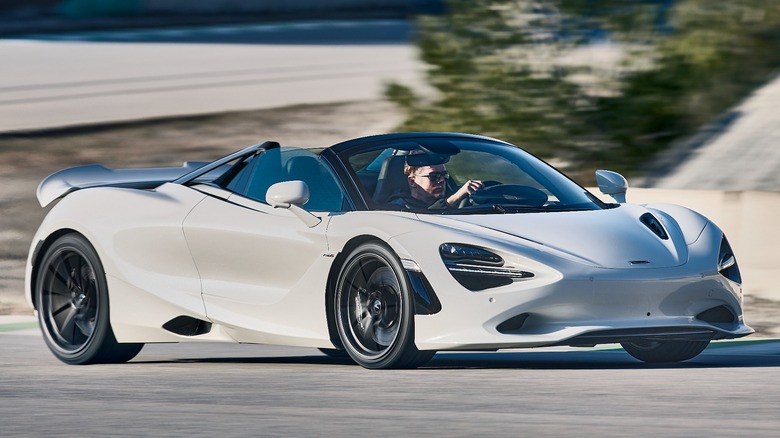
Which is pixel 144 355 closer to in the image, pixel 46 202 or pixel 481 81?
pixel 46 202

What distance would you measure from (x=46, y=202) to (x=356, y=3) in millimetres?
30158

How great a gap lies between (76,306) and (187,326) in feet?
2.78

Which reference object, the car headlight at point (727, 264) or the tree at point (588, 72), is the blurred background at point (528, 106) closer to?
the tree at point (588, 72)

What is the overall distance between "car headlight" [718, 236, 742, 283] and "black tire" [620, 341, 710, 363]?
478mm

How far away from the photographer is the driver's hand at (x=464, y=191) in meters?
8.98

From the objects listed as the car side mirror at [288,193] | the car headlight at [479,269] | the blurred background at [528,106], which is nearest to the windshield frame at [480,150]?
the car side mirror at [288,193]

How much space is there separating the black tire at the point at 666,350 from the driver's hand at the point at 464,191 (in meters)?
1.26

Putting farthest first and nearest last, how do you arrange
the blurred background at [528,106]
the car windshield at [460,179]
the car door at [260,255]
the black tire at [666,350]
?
the blurred background at [528,106], the black tire at [666,350], the car windshield at [460,179], the car door at [260,255]

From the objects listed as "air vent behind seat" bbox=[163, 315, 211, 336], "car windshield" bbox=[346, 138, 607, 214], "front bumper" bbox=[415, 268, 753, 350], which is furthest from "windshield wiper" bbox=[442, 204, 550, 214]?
"air vent behind seat" bbox=[163, 315, 211, 336]

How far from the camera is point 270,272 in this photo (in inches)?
354

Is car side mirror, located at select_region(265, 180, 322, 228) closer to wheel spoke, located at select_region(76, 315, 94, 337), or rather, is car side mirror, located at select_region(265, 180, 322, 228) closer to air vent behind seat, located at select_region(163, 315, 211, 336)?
air vent behind seat, located at select_region(163, 315, 211, 336)

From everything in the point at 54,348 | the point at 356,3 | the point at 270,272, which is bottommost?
the point at 356,3

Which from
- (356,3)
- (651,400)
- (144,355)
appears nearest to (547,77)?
(144,355)

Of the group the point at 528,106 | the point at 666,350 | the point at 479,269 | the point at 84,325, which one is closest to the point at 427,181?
the point at 479,269
